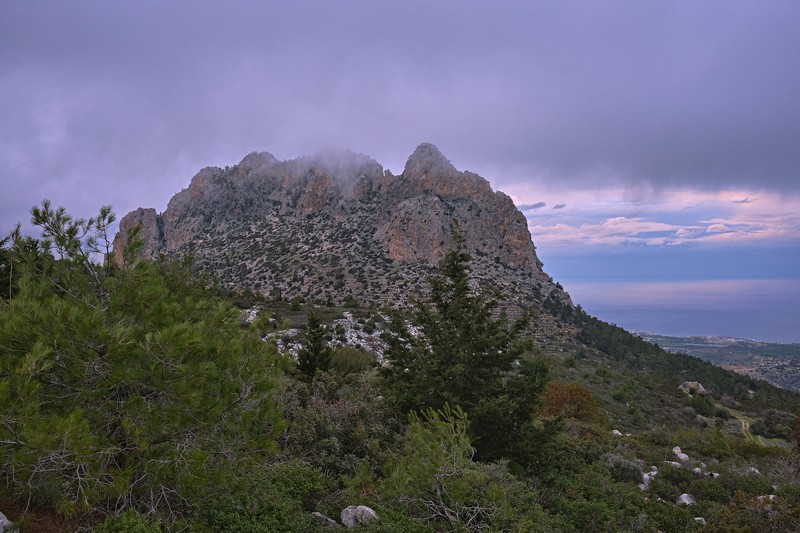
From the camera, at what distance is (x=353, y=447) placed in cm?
789

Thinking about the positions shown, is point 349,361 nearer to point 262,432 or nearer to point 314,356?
point 314,356

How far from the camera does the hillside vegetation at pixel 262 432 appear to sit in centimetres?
376

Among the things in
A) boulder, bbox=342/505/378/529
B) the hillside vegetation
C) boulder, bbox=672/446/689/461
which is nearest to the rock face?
boulder, bbox=672/446/689/461

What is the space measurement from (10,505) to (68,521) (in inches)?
19.5

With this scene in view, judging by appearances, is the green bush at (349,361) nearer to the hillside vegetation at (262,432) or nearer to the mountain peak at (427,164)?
the hillside vegetation at (262,432)

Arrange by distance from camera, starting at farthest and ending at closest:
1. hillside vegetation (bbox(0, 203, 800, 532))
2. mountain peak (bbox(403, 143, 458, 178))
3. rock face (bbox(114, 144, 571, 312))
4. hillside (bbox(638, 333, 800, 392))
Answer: mountain peak (bbox(403, 143, 458, 178)), hillside (bbox(638, 333, 800, 392)), rock face (bbox(114, 144, 571, 312)), hillside vegetation (bbox(0, 203, 800, 532))

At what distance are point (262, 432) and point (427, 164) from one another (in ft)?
184

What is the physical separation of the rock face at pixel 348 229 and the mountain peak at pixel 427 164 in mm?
149

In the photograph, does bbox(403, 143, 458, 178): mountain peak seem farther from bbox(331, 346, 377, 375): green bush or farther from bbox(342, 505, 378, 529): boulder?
bbox(342, 505, 378, 529): boulder

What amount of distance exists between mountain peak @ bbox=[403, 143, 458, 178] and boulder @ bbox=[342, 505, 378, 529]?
179ft

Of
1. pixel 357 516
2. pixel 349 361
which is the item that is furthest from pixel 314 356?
pixel 357 516

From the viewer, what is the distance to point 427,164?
58.8 meters

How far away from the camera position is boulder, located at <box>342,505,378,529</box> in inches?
215

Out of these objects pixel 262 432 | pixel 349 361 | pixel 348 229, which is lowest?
pixel 349 361
